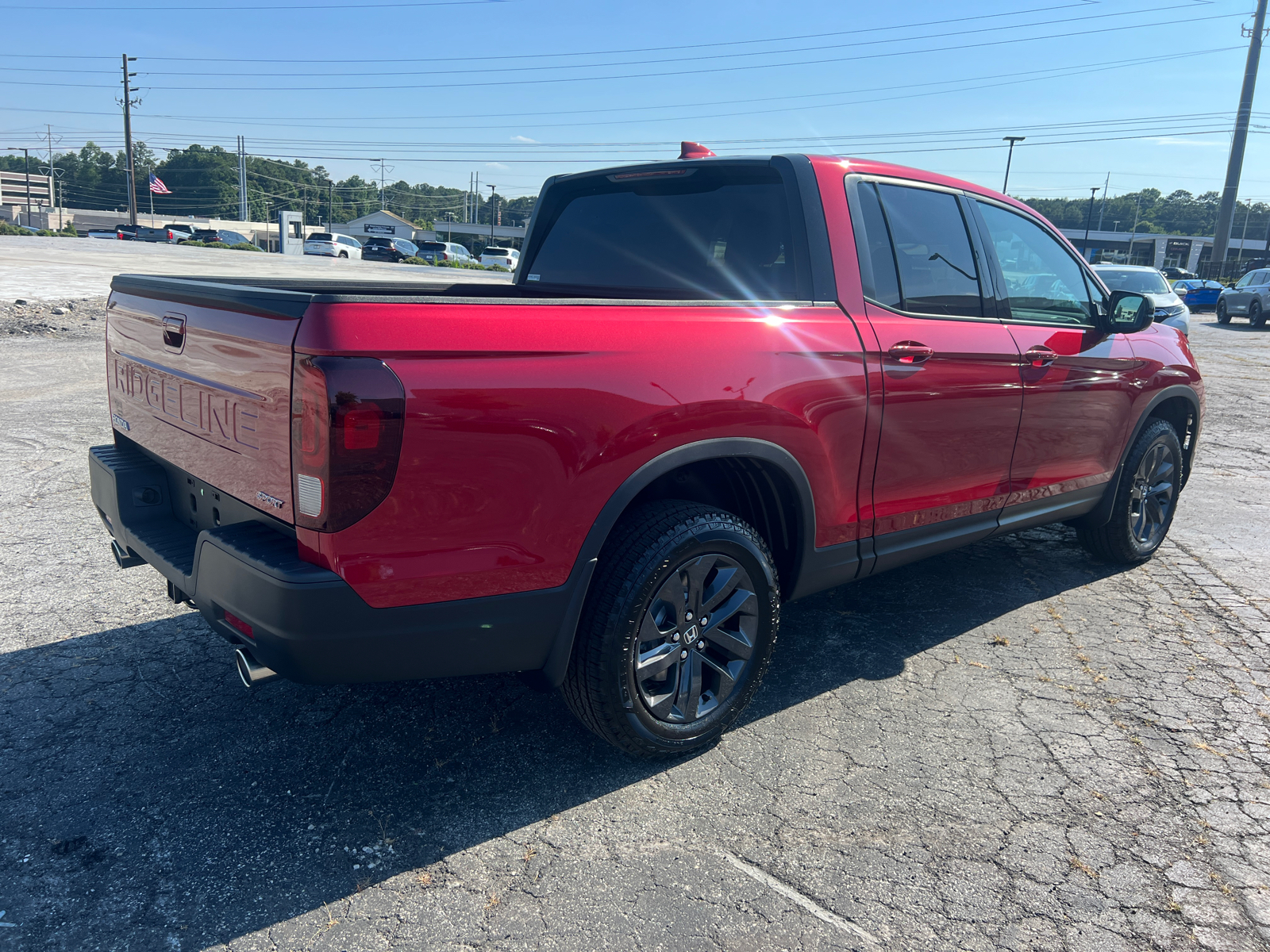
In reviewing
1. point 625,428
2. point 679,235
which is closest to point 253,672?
point 625,428

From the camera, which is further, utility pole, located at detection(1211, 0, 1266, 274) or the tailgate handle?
utility pole, located at detection(1211, 0, 1266, 274)

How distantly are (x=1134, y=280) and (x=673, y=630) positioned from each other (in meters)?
16.4

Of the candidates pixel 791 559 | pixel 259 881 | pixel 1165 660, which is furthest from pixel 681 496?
pixel 1165 660

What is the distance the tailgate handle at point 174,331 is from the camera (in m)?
2.61

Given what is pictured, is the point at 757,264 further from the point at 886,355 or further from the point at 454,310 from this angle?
the point at 454,310

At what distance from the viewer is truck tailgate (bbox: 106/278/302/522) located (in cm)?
218

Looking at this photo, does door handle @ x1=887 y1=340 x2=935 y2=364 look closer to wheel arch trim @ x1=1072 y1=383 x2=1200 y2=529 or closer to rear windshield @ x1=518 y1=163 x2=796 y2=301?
rear windshield @ x1=518 y1=163 x2=796 y2=301

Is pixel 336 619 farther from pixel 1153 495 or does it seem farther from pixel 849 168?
pixel 1153 495

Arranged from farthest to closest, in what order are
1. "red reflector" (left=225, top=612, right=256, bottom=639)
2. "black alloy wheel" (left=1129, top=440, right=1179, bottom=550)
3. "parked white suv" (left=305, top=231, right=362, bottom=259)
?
"parked white suv" (left=305, top=231, right=362, bottom=259), "black alloy wheel" (left=1129, top=440, right=1179, bottom=550), "red reflector" (left=225, top=612, right=256, bottom=639)

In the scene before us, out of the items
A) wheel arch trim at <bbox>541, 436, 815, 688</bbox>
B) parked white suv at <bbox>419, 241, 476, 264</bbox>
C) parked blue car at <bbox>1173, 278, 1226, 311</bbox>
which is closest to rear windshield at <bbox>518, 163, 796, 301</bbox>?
wheel arch trim at <bbox>541, 436, 815, 688</bbox>

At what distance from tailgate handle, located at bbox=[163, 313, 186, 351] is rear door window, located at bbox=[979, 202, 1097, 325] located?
326 cm

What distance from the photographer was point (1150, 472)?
5059 millimetres

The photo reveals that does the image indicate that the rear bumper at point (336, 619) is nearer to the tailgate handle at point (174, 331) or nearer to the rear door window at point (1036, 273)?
the tailgate handle at point (174, 331)

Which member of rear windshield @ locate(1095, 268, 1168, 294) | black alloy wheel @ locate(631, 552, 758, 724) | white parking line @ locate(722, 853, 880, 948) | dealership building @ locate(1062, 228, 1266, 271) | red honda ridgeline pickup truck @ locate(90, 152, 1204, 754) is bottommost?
white parking line @ locate(722, 853, 880, 948)
